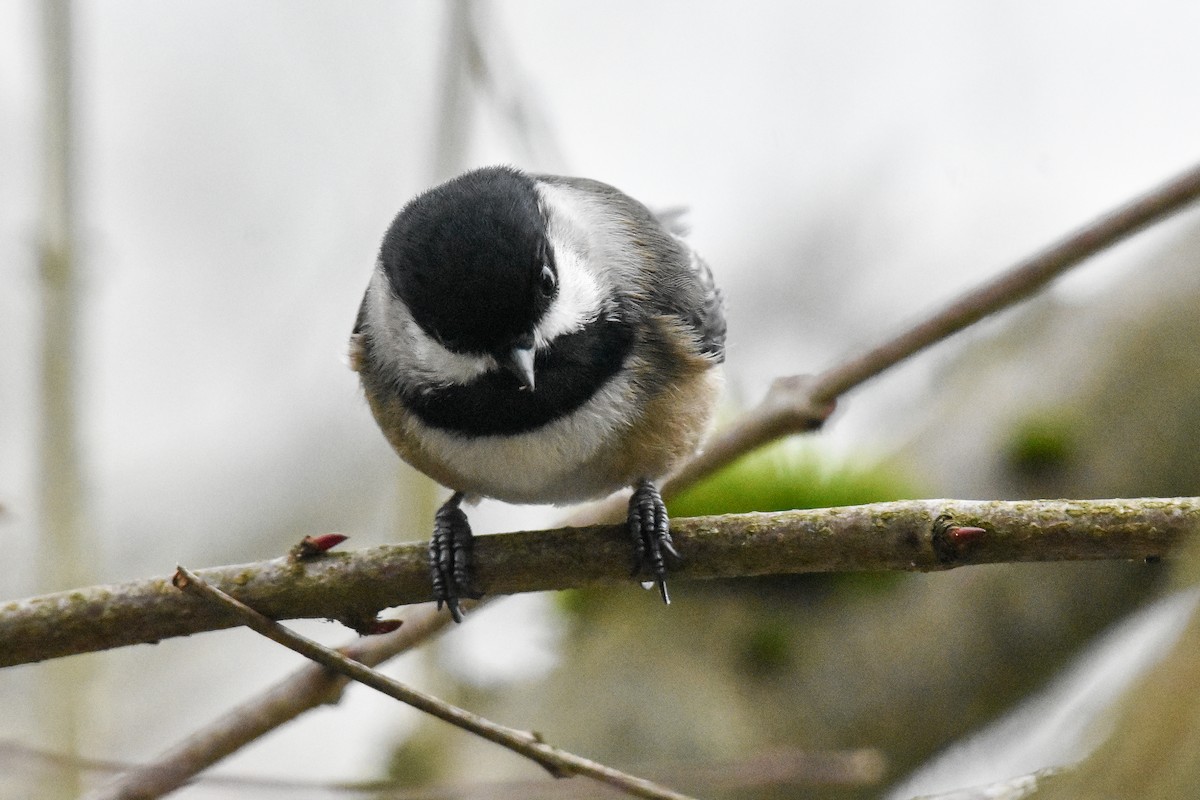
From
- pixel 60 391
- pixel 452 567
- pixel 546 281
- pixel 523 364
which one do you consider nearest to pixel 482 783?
pixel 452 567

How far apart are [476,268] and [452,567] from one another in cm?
52

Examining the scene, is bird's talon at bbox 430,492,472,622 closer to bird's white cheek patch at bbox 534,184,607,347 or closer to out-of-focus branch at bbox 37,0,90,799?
bird's white cheek patch at bbox 534,184,607,347

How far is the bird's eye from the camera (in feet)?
6.34

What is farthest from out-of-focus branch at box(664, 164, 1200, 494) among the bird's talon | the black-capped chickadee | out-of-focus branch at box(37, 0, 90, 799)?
out-of-focus branch at box(37, 0, 90, 799)

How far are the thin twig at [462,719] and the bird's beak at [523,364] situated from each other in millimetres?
547

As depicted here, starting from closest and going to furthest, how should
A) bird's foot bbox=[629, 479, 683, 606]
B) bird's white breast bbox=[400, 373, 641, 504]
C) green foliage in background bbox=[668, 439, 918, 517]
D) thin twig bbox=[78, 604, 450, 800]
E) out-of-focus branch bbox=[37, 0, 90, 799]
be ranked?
1. thin twig bbox=[78, 604, 450, 800]
2. bird's foot bbox=[629, 479, 683, 606]
3. bird's white breast bbox=[400, 373, 641, 504]
4. out-of-focus branch bbox=[37, 0, 90, 799]
5. green foliage in background bbox=[668, 439, 918, 517]

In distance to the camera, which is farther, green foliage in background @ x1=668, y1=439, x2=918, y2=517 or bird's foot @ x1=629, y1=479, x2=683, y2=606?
green foliage in background @ x1=668, y1=439, x2=918, y2=517

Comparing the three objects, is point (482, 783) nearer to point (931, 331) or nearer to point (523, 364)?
point (523, 364)

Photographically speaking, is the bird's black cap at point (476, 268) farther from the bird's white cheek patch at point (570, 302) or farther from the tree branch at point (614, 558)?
the tree branch at point (614, 558)

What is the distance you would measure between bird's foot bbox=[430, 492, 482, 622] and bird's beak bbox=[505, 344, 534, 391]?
0.32 m

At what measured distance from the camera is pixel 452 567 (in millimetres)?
1957

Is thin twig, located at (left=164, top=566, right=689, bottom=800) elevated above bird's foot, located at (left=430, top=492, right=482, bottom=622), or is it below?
below

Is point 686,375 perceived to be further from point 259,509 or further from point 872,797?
point 259,509

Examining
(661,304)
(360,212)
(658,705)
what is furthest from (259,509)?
(661,304)
